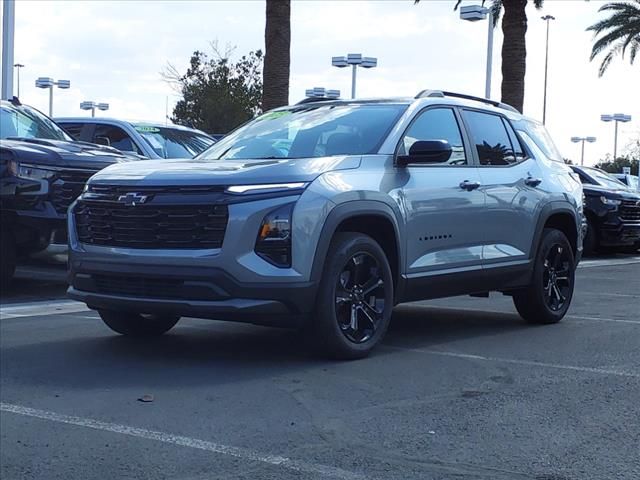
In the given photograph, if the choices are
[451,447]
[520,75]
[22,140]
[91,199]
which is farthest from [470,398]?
[520,75]

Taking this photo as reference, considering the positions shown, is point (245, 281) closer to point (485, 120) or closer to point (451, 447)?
point (451, 447)

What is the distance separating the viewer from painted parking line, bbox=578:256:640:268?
617 inches

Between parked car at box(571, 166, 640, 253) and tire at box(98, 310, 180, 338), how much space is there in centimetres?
1155

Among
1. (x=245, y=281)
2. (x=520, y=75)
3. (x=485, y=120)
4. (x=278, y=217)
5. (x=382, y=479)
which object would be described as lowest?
(x=382, y=479)

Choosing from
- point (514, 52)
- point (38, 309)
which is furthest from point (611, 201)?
point (38, 309)

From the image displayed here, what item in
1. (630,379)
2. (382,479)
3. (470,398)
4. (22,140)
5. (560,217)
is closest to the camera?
(382,479)

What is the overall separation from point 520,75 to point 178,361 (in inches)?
636

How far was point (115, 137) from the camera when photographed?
1332 cm

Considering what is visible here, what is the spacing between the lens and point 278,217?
234 inches

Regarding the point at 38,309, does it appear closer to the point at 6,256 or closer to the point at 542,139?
the point at 6,256

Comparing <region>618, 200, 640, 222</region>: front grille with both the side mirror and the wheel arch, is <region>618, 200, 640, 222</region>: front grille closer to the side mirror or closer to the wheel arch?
the side mirror

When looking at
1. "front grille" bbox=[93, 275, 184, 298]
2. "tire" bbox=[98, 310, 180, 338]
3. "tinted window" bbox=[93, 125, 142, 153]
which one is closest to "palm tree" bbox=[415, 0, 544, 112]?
"tinted window" bbox=[93, 125, 142, 153]

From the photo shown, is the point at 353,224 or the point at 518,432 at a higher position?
the point at 353,224

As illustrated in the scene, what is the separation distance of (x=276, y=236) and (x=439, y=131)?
2.10m
